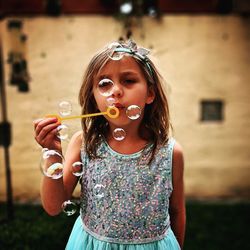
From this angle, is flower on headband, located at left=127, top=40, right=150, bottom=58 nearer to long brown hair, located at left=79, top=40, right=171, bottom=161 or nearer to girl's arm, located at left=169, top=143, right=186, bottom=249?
long brown hair, located at left=79, top=40, right=171, bottom=161

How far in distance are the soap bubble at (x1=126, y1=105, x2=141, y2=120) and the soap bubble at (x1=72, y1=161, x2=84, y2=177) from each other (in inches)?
10.1

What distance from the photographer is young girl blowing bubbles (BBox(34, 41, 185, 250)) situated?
57.1 inches

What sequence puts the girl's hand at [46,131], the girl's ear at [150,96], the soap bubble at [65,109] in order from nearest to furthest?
the girl's hand at [46,131] → the girl's ear at [150,96] → the soap bubble at [65,109]

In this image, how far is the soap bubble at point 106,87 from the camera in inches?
54.5

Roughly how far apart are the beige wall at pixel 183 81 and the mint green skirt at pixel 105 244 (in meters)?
2.08

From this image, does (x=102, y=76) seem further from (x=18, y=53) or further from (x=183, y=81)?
(x=183, y=81)

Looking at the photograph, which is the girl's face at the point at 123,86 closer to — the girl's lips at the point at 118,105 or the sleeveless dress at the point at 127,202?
the girl's lips at the point at 118,105

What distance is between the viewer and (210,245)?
3.16 meters

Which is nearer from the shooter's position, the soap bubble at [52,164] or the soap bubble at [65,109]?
the soap bubble at [52,164]

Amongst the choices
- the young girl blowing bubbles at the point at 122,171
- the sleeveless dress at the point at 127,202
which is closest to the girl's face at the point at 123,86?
the young girl blowing bubbles at the point at 122,171

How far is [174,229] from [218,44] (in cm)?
279

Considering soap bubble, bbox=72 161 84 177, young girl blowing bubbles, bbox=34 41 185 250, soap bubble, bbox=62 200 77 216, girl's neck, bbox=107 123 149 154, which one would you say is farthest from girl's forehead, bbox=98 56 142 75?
soap bubble, bbox=62 200 77 216

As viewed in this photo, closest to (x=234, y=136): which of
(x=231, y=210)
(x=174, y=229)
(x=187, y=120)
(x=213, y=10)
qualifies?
(x=187, y=120)

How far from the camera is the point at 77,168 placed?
152 centimetres
